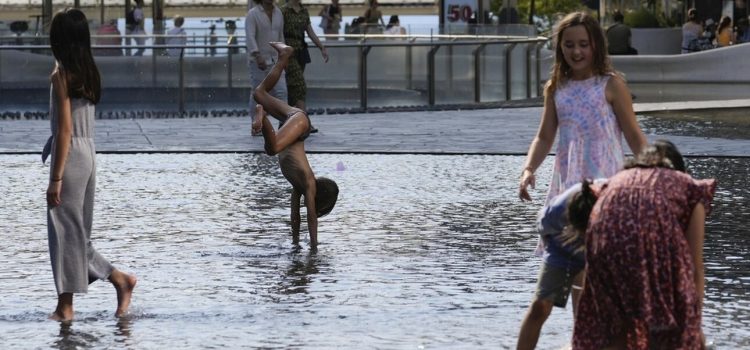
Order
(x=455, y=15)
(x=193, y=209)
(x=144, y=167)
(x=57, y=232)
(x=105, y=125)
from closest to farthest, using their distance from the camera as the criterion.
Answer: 1. (x=57, y=232)
2. (x=193, y=209)
3. (x=144, y=167)
4. (x=105, y=125)
5. (x=455, y=15)

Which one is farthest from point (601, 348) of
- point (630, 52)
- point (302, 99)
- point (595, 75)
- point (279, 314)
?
point (630, 52)

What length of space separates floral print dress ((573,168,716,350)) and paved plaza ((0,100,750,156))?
36.1ft

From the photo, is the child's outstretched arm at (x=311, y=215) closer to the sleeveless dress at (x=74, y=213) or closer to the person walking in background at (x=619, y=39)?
the sleeveless dress at (x=74, y=213)

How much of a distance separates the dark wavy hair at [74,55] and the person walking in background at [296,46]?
958 centimetres

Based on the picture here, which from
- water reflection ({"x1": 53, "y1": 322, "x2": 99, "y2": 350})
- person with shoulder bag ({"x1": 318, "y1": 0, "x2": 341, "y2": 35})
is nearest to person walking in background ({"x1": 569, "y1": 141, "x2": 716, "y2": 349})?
water reflection ({"x1": 53, "y1": 322, "x2": 99, "y2": 350})

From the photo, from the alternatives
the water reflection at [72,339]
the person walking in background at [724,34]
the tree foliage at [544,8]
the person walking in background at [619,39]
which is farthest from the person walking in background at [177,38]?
the tree foliage at [544,8]

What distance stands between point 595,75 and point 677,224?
143cm

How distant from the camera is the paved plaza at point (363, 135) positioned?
17047 millimetres

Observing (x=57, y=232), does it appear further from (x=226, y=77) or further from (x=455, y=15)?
(x=455, y=15)

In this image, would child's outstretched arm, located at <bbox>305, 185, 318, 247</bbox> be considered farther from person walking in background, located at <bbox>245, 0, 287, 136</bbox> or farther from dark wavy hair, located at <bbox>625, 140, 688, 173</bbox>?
person walking in background, located at <bbox>245, 0, 287, 136</bbox>

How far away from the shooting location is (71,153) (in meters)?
7.78

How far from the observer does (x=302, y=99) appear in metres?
17.6

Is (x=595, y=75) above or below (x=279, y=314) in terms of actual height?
above

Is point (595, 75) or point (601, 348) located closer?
point (601, 348)
